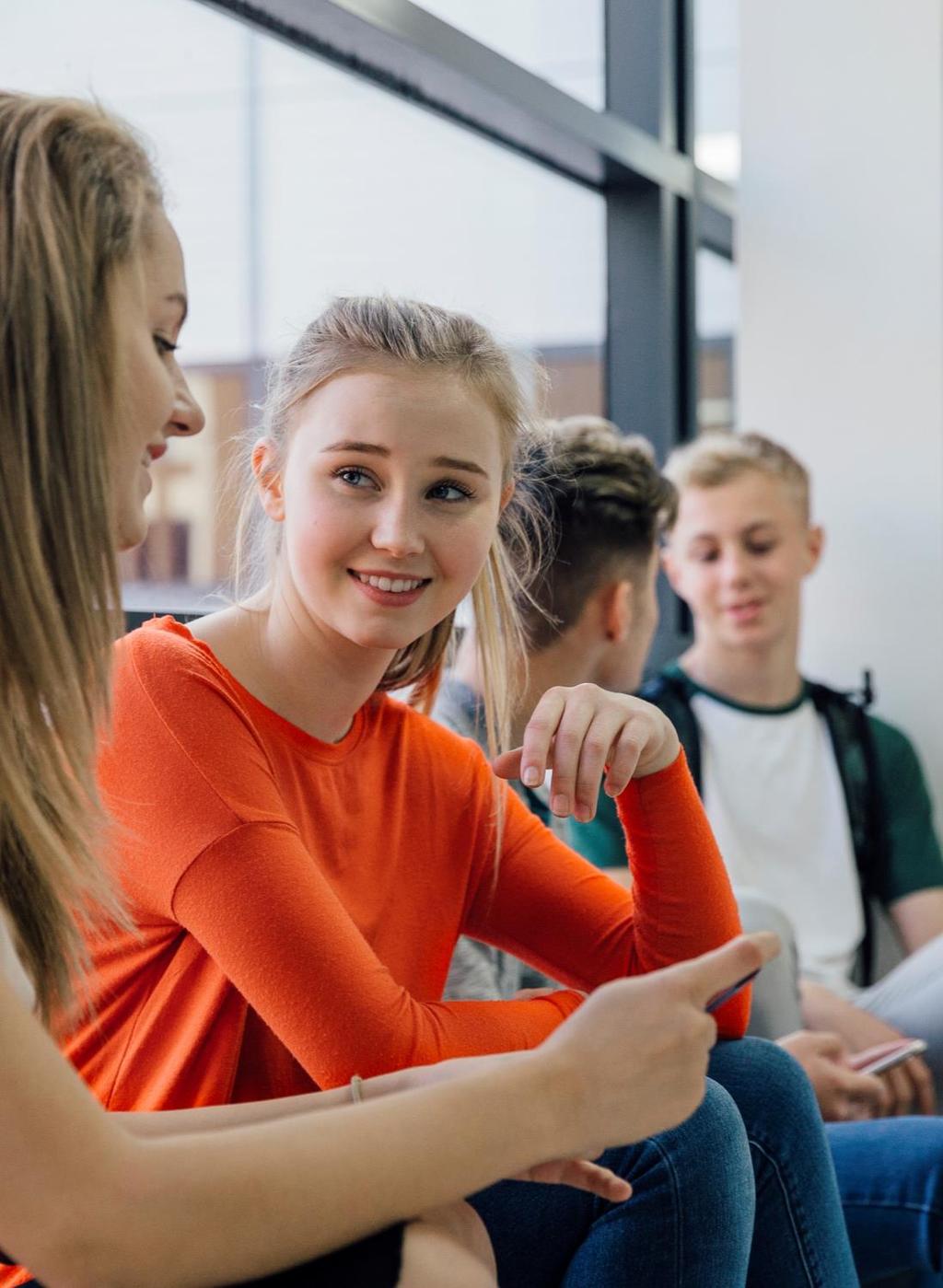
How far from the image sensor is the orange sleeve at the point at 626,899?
4.16 feet

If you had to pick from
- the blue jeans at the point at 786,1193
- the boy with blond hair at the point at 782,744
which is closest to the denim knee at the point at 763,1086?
the blue jeans at the point at 786,1193

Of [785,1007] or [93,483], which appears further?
[785,1007]

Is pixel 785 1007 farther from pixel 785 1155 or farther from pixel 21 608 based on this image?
pixel 21 608

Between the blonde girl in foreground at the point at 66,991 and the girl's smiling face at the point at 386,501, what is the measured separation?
0.28m

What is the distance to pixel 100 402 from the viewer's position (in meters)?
0.85

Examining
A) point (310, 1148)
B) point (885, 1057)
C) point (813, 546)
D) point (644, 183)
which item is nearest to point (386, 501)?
point (310, 1148)

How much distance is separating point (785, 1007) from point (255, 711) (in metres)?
0.90

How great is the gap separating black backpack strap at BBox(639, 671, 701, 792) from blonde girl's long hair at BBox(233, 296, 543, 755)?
2.69 ft

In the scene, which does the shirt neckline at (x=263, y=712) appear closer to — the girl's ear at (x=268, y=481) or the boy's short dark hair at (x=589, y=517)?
the girl's ear at (x=268, y=481)

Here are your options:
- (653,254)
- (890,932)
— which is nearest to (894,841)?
(890,932)

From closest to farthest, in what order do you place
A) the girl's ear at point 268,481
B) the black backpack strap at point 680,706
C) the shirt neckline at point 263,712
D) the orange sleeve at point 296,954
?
the orange sleeve at point 296,954 < the shirt neckline at point 263,712 < the girl's ear at point 268,481 < the black backpack strap at point 680,706

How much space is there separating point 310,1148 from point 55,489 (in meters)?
0.36

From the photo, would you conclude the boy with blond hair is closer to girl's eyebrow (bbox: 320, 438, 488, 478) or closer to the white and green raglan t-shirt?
the white and green raglan t-shirt

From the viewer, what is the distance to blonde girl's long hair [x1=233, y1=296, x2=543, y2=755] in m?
1.23
